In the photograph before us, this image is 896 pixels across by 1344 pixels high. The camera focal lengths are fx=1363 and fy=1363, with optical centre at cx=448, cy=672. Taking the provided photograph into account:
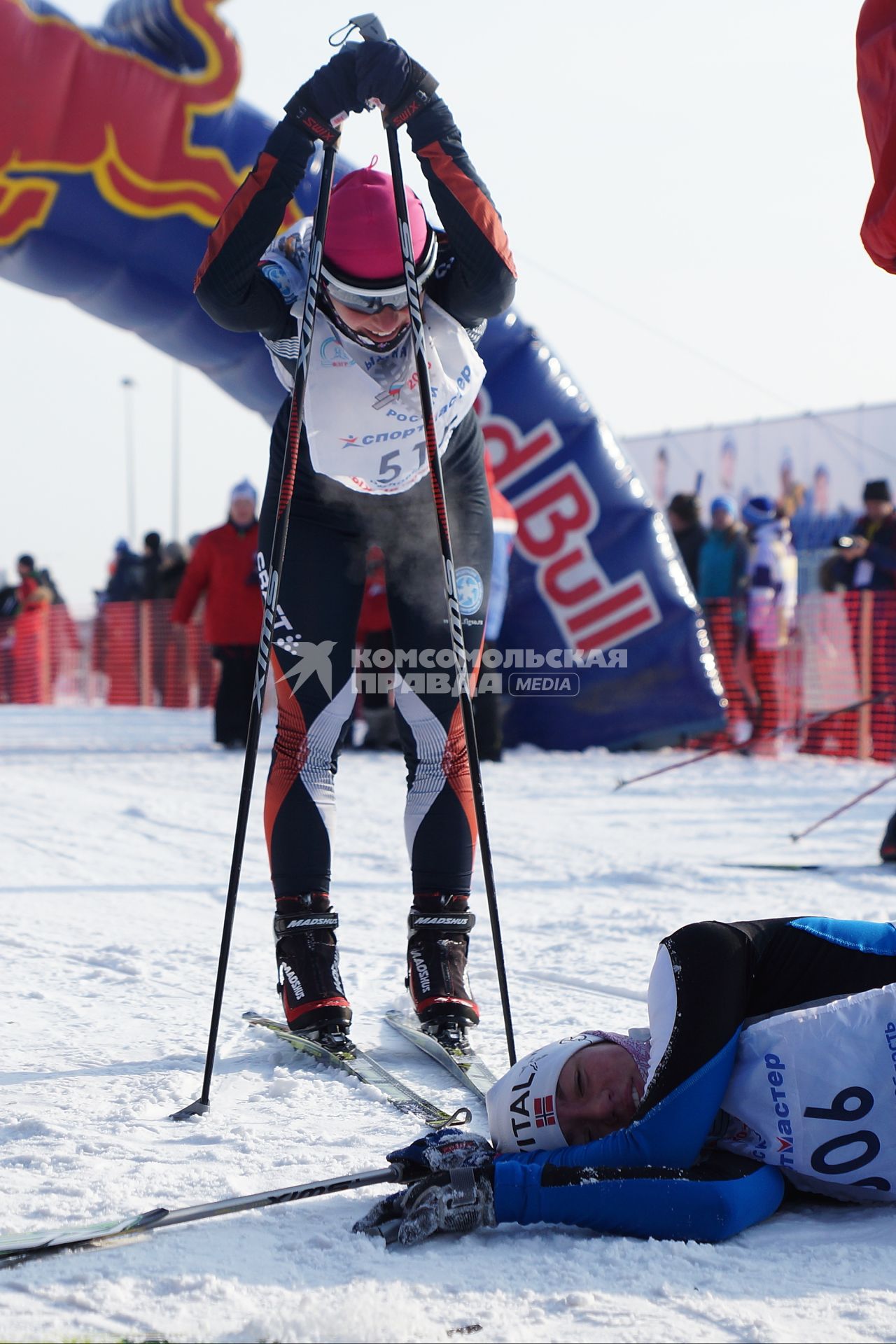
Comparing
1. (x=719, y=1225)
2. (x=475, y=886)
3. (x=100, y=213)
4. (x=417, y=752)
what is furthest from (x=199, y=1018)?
(x=100, y=213)

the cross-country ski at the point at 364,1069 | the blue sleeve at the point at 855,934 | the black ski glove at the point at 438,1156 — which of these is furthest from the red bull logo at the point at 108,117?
the black ski glove at the point at 438,1156

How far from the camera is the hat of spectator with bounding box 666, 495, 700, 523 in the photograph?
10.9 m

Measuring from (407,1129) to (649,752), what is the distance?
8.04m

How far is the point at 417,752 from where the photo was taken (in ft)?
9.87

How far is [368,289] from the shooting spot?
2764 mm

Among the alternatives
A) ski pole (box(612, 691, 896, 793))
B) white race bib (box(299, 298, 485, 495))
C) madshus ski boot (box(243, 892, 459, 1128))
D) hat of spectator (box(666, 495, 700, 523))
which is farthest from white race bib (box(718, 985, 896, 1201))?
hat of spectator (box(666, 495, 700, 523))

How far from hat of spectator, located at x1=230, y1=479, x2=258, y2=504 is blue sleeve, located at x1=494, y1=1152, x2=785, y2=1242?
8.14 metres

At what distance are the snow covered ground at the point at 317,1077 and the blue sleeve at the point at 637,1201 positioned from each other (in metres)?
0.03

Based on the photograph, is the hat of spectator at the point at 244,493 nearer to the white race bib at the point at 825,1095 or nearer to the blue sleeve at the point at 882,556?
the blue sleeve at the point at 882,556

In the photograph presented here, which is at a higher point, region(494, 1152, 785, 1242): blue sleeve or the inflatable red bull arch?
the inflatable red bull arch

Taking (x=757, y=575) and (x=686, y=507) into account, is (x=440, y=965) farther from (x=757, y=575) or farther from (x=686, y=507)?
(x=686, y=507)

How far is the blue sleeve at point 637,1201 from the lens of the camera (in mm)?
1829

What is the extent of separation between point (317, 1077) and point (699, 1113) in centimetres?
96

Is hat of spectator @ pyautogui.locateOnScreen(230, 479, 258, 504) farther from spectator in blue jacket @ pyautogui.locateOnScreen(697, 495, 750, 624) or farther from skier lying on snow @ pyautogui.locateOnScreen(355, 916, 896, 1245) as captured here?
skier lying on snow @ pyautogui.locateOnScreen(355, 916, 896, 1245)
